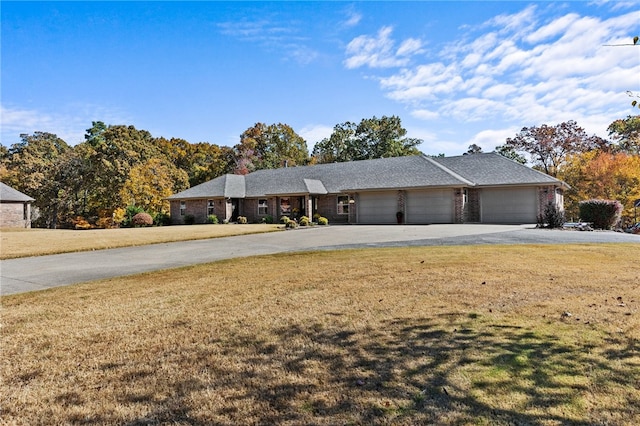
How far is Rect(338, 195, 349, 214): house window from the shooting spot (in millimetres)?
30153

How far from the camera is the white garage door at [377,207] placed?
27562mm

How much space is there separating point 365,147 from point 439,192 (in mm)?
24198

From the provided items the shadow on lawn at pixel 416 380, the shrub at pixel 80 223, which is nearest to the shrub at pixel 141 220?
the shrub at pixel 80 223

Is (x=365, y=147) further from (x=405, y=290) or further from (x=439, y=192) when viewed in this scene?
(x=405, y=290)

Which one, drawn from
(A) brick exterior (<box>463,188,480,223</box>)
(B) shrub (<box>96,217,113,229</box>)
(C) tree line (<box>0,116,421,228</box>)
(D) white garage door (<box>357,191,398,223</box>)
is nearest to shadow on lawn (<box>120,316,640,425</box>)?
(A) brick exterior (<box>463,188,480,223</box>)

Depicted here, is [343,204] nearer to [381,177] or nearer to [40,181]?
[381,177]

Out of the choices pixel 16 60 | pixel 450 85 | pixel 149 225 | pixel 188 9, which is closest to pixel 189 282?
pixel 188 9

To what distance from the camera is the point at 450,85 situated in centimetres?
1734

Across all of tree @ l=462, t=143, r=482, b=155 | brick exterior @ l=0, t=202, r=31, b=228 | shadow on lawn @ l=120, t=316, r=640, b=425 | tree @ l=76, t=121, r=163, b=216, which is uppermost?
tree @ l=462, t=143, r=482, b=155

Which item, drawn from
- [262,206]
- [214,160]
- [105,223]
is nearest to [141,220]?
[105,223]

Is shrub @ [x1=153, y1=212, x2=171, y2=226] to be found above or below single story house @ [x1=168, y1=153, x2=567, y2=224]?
below

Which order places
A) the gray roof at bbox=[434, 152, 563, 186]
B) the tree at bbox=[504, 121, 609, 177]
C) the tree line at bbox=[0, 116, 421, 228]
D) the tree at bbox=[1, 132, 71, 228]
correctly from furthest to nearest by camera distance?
the tree at bbox=[1, 132, 71, 228] → the tree line at bbox=[0, 116, 421, 228] → the tree at bbox=[504, 121, 609, 177] → the gray roof at bbox=[434, 152, 563, 186]

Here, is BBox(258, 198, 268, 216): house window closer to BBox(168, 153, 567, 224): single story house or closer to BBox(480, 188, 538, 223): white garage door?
BBox(168, 153, 567, 224): single story house

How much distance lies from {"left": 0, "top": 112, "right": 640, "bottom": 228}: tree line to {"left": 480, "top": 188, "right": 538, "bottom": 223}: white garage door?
10.0 meters
